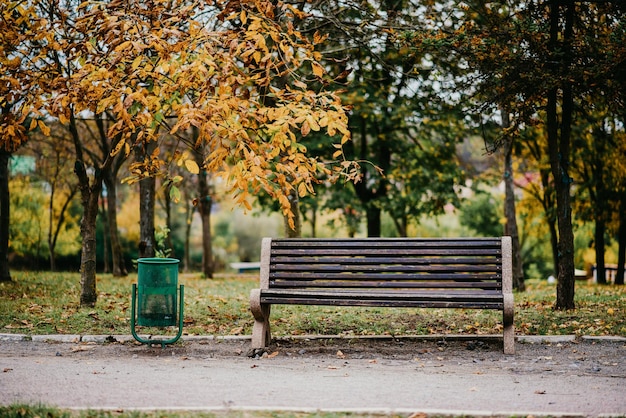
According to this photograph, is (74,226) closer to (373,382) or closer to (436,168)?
(436,168)

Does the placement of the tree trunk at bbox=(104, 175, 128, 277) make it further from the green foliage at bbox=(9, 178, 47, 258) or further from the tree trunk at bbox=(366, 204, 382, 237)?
the green foliage at bbox=(9, 178, 47, 258)

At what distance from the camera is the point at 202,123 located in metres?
6.96

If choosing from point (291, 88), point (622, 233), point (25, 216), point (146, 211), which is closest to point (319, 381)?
point (291, 88)

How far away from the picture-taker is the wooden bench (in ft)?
26.0

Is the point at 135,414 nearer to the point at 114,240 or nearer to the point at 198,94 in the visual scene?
the point at 198,94

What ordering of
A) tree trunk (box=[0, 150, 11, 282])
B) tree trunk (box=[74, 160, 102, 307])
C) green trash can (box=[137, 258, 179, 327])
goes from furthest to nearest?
tree trunk (box=[0, 150, 11, 282]) < tree trunk (box=[74, 160, 102, 307]) < green trash can (box=[137, 258, 179, 327])

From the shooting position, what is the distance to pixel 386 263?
8453 millimetres

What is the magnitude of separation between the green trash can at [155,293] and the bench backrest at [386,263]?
1.13m

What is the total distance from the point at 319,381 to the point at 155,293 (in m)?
2.59

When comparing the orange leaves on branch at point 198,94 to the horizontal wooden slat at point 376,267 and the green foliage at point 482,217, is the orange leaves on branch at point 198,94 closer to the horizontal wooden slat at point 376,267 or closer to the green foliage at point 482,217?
the horizontal wooden slat at point 376,267

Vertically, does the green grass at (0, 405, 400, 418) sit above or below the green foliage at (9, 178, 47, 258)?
below

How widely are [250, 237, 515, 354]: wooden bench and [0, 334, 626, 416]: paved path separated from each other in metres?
0.61

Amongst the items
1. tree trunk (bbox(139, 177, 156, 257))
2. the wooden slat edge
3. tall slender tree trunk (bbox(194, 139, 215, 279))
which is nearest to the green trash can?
the wooden slat edge

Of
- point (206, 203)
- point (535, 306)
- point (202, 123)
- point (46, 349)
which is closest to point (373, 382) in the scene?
point (202, 123)
